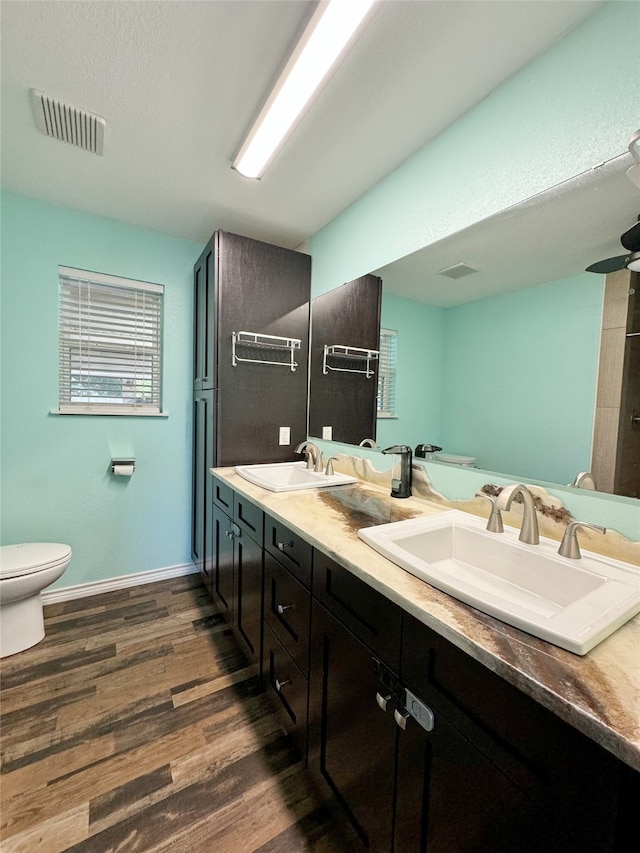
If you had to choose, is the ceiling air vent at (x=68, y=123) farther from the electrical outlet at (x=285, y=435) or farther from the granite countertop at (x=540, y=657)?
the granite countertop at (x=540, y=657)

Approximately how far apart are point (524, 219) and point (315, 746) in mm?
1859

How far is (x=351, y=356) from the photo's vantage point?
1.96 meters

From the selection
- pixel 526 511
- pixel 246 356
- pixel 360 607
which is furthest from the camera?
pixel 246 356

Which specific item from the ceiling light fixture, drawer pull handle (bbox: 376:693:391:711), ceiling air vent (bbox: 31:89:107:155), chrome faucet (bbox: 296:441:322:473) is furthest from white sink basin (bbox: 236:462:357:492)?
ceiling air vent (bbox: 31:89:107:155)

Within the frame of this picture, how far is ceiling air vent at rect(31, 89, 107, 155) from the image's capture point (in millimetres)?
1364

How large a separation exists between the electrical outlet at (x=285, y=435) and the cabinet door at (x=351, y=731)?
1.38m

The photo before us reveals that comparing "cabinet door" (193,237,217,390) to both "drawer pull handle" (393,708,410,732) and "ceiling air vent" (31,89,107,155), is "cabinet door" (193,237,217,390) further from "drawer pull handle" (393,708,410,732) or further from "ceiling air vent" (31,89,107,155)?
"drawer pull handle" (393,708,410,732)

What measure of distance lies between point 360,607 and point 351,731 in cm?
36

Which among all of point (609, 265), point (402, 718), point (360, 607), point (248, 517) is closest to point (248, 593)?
point (248, 517)

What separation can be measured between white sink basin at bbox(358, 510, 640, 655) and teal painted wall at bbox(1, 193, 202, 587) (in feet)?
6.61

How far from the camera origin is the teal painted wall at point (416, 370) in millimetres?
1436

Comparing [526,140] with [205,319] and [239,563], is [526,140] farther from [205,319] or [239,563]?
[239,563]

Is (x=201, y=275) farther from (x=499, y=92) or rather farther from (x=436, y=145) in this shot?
(x=499, y=92)

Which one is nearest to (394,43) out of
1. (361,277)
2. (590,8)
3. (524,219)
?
(590,8)
